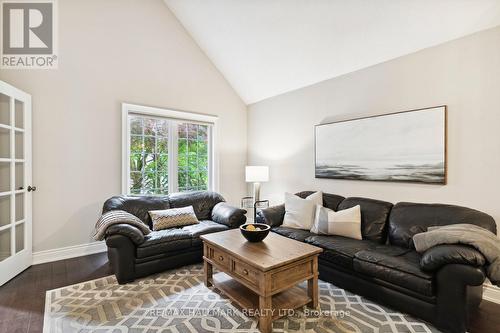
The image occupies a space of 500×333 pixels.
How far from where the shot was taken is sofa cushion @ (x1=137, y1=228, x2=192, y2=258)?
2.76m

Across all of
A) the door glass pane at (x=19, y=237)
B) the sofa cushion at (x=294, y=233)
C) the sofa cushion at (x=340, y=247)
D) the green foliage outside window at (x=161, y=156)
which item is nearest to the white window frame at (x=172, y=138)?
the green foliage outside window at (x=161, y=156)

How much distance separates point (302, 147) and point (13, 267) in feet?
13.1

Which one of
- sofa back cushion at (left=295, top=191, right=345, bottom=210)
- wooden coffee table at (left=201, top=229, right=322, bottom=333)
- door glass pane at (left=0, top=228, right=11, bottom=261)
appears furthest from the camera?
sofa back cushion at (left=295, top=191, right=345, bottom=210)

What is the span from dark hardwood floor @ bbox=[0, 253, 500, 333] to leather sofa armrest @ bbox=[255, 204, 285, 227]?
6.45 feet

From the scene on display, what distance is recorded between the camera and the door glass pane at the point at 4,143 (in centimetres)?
278

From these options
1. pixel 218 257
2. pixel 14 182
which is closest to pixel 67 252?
pixel 14 182

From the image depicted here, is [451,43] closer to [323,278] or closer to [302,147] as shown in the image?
[302,147]

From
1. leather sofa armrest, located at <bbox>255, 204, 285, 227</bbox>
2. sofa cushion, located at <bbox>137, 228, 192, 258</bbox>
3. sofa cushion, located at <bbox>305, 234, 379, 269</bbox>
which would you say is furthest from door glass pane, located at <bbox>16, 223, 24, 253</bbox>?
sofa cushion, located at <bbox>305, 234, 379, 269</bbox>

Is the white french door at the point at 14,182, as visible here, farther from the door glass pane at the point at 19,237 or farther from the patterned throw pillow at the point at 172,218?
the patterned throw pillow at the point at 172,218

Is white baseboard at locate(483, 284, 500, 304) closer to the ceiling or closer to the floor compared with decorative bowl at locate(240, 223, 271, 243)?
closer to the floor

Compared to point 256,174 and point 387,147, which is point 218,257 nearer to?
point 256,174

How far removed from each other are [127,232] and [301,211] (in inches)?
82.0

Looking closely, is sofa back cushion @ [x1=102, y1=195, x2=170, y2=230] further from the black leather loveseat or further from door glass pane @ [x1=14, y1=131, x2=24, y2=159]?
door glass pane @ [x1=14, y1=131, x2=24, y2=159]

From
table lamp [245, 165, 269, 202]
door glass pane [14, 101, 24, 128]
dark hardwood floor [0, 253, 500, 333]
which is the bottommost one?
dark hardwood floor [0, 253, 500, 333]
